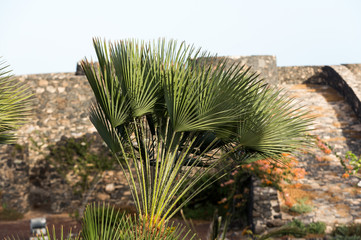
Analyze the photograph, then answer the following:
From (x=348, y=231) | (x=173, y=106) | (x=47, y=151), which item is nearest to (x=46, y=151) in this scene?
(x=47, y=151)

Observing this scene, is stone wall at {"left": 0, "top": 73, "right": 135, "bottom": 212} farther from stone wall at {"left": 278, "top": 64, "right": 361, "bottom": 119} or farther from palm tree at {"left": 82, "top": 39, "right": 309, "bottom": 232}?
stone wall at {"left": 278, "top": 64, "right": 361, "bottom": 119}

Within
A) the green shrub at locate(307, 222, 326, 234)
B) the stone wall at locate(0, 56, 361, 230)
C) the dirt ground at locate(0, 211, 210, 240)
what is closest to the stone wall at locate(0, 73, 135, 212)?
the stone wall at locate(0, 56, 361, 230)

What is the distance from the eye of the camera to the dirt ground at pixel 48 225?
28.5ft

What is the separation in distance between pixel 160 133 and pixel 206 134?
2.67 feet

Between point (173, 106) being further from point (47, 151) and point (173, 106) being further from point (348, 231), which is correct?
point (47, 151)

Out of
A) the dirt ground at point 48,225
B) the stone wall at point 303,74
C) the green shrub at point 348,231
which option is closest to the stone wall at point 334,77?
the stone wall at point 303,74

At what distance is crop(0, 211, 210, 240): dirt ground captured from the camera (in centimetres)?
867

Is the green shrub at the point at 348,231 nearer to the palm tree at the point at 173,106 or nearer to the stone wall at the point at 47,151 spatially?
the palm tree at the point at 173,106

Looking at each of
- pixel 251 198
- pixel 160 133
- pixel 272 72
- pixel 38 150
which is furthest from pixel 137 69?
pixel 272 72

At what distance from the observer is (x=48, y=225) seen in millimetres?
9648

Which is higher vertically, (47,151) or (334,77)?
(334,77)

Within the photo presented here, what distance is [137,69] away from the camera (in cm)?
521

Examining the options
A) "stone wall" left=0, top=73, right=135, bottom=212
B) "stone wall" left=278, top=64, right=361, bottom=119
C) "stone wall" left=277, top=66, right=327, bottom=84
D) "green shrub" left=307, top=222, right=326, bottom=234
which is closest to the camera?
"green shrub" left=307, top=222, right=326, bottom=234

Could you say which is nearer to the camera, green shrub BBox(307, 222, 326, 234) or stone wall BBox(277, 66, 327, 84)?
green shrub BBox(307, 222, 326, 234)
